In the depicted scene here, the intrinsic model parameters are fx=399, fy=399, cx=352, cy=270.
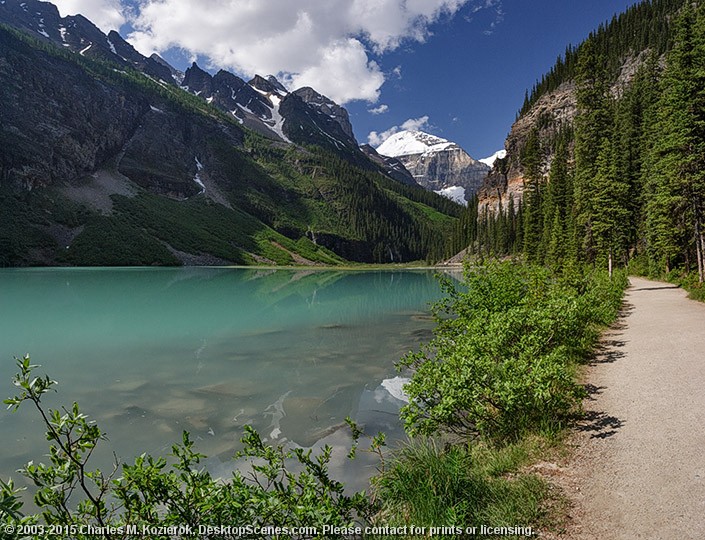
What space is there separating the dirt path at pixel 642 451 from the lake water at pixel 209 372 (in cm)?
396

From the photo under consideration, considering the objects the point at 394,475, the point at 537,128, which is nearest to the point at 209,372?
the point at 394,475

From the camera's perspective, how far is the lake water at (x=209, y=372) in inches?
354

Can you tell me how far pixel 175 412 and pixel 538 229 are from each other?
266ft

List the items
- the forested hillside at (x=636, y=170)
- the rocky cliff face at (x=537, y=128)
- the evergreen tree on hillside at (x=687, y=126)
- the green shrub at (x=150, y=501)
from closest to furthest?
the green shrub at (x=150, y=501)
the evergreen tree on hillside at (x=687, y=126)
the forested hillside at (x=636, y=170)
the rocky cliff face at (x=537, y=128)

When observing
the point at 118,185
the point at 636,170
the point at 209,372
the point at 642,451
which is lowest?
the point at 209,372

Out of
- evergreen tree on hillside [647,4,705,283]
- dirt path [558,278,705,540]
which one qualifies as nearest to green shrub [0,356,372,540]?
dirt path [558,278,705,540]

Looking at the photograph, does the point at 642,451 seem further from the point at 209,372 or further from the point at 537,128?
the point at 537,128

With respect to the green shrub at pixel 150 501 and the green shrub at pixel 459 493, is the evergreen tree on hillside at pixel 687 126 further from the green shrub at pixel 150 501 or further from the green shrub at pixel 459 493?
the green shrub at pixel 150 501

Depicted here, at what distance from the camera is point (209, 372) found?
13.7 m

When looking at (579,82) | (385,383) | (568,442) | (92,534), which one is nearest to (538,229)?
(579,82)

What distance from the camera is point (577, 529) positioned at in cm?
418

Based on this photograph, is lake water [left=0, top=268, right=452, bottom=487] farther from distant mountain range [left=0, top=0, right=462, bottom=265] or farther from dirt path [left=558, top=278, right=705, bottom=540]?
distant mountain range [left=0, top=0, right=462, bottom=265]

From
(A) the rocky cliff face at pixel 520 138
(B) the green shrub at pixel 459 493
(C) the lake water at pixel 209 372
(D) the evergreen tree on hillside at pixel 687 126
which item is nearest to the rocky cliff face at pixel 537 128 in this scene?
(A) the rocky cliff face at pixel 520 138

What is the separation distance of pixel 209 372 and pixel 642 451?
12.1 meters
